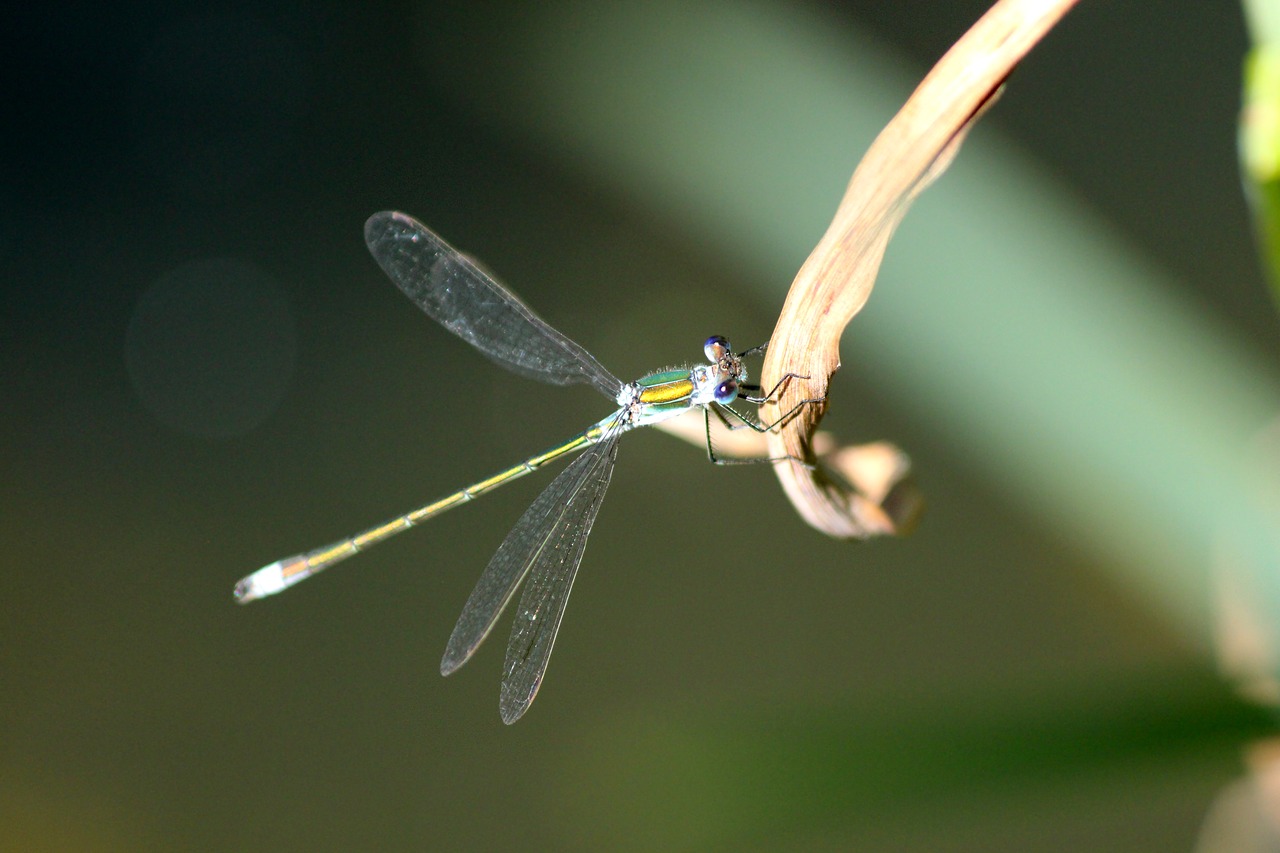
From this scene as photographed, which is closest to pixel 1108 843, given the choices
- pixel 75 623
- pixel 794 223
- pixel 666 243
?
pixel 794 223

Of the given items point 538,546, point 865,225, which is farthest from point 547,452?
point 865,225

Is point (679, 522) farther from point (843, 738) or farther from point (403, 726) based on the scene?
point (843, 738)

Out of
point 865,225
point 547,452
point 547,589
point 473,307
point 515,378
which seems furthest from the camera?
point 515,378

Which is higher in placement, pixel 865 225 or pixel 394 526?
pixel 394 526

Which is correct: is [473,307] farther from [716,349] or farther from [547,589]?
[547,589]

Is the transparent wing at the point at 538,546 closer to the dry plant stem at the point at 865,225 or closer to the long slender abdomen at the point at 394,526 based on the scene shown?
the long slender abdomen at the point at 394,526

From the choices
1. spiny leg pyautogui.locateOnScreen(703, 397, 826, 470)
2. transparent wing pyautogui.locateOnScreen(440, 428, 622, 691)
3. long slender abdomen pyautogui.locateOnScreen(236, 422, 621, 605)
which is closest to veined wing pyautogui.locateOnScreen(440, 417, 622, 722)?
transparent wing pyautogui.locateOnScreen(440, 428, 622, 691)

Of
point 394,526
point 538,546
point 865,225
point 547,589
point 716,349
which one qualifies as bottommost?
point 865,225
